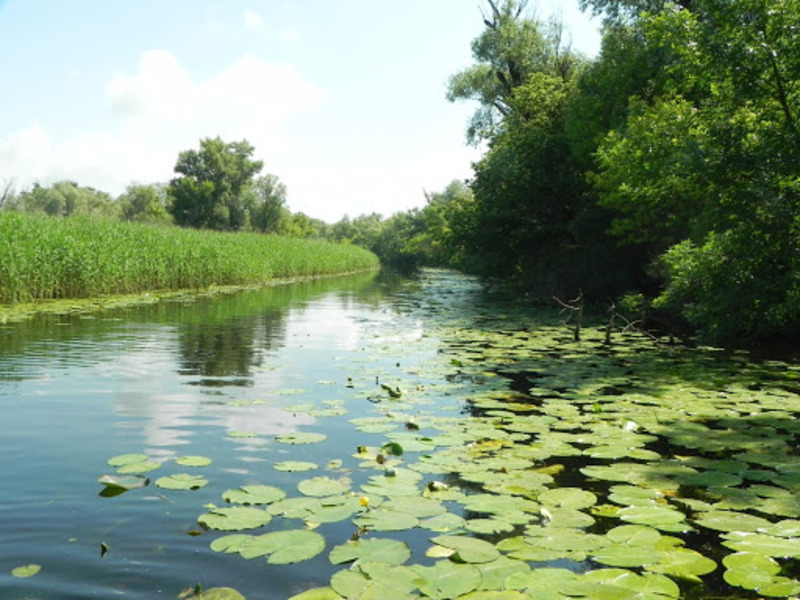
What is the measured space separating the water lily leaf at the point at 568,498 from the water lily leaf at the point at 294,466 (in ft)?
5.63

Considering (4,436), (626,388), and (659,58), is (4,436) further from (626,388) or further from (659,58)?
(659,58)

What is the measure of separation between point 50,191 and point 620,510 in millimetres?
111031

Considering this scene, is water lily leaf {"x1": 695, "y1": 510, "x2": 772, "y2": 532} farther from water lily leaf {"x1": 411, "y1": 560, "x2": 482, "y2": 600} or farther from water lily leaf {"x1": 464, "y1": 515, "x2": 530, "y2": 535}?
water lily leaf {"x1": 411, "y1": 560, "x2": 482, "y2": 600}

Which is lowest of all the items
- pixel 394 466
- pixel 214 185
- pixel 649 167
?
pixel 394 466

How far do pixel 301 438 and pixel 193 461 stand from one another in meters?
1.03

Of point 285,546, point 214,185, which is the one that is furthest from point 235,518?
point 214,185

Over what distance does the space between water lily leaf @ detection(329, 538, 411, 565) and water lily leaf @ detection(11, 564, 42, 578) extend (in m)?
1.45

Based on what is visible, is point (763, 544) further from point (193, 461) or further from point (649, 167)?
point (649, 167)

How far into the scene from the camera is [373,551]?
3.24m

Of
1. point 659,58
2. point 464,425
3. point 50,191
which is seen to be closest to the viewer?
point 464,425

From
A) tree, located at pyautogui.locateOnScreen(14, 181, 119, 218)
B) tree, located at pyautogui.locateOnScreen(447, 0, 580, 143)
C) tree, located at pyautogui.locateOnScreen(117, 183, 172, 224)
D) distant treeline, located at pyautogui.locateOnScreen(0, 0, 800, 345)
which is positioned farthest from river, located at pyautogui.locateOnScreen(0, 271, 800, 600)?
tree, located at pyautogui.locateOnScreen(14, 181, 119, 218)

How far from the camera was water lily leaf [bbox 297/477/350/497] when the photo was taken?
4090 millimetres

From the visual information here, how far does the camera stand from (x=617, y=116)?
2106 cm

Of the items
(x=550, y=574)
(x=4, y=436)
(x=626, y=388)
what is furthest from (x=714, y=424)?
(x=4, y=436)
